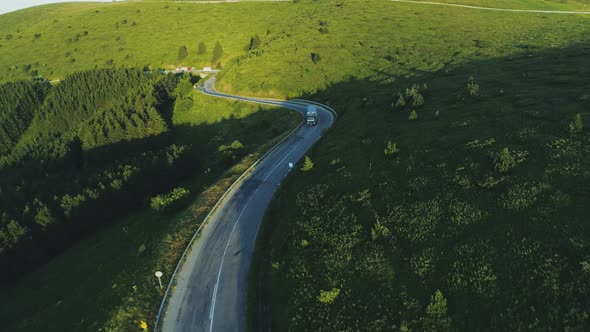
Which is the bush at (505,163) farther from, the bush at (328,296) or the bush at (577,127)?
the bush at (328,296)

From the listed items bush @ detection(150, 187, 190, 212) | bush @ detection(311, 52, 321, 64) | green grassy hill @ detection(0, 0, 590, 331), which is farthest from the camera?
bush @ detection(311, 52, 321, 64)

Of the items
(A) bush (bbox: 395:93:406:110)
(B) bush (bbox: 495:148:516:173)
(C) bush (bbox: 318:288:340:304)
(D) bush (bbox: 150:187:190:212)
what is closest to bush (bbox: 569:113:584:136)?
(B) bush (bbox: 495:148:516:173)

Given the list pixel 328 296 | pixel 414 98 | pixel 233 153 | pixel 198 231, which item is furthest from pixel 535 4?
pixel 328 296

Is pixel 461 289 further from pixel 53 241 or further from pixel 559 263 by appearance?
pixel 53 241

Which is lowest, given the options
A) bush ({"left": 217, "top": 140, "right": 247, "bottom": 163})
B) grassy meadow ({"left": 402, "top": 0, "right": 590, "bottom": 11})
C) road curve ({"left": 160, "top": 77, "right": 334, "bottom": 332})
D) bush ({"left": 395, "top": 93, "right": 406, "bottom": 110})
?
road curve ({"left": 160, "top": 77, "right": 334, "bottom": 332})

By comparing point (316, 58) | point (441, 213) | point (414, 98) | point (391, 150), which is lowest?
point (441, 213)

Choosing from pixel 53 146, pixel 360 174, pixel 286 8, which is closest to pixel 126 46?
pixel 286 8

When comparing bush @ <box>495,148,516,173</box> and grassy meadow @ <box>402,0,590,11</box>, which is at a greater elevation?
grassy meadow @ <box>402,0,590,11</box>

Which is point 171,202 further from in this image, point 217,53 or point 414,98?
point 217,53

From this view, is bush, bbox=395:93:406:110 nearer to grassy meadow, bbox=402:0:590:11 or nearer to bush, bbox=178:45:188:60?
grassy meadow, bbox=402:0:590:11
